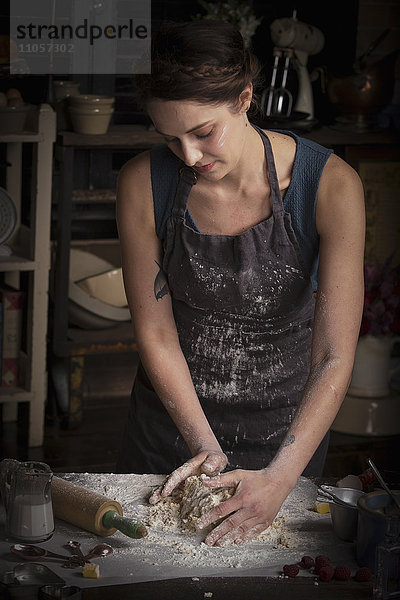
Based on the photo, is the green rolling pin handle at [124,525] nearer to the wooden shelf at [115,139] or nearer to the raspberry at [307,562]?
the raspberry at [307,562]

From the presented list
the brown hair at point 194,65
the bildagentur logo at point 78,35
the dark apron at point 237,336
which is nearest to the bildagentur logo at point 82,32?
the bildagentur logo at point 78,35

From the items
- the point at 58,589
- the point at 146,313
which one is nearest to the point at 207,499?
the point at 58,589

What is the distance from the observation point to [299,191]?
2.08m

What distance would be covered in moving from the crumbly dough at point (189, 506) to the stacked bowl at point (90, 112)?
87.2 inches

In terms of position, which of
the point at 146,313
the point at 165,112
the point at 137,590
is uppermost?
the point at 165,112

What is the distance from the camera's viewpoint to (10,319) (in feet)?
12.8

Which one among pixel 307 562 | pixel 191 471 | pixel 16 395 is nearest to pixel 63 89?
pixel 16 395

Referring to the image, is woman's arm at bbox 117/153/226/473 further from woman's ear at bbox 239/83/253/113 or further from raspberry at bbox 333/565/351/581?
raspberry at bbox 333/565/351/581

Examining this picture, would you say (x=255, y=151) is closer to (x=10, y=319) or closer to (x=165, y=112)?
(x=165, y=112)

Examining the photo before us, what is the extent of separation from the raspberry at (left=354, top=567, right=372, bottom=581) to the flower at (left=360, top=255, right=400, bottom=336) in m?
2.44

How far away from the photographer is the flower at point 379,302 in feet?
13.0

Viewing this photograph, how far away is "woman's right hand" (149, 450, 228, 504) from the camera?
1.87 meters

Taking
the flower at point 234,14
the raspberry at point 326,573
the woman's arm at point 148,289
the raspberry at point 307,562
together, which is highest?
the flower at point 234,14

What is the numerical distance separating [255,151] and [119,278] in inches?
82.2
